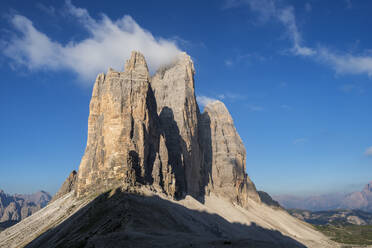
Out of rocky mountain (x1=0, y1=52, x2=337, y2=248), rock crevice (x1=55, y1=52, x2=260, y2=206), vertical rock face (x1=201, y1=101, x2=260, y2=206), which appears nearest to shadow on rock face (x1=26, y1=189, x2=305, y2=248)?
rocky mountain (x1=0, y1=52, x2=337, y2=248)

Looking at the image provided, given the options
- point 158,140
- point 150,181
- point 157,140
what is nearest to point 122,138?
point 150,181

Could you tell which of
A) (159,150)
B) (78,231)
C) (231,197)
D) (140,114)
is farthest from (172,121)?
(78,231)

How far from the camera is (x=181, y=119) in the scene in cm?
11419

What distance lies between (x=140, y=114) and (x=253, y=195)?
9844 cm

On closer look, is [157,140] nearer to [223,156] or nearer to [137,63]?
[137,63]

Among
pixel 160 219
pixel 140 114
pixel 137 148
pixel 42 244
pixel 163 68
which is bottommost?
pixel 42 244

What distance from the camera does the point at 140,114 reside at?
268ft

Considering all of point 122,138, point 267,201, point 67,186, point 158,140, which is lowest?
point 267,201

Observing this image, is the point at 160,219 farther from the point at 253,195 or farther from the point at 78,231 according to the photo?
the point at 253,195

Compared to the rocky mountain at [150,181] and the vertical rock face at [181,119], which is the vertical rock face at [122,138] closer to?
the rocky mountain at [150,181]

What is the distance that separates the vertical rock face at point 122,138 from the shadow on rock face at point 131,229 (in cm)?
800

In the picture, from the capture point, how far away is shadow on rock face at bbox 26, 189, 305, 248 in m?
36.8

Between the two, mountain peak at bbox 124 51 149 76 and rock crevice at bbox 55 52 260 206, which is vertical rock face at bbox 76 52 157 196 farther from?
mountain peak at bbox 124 51 149 76

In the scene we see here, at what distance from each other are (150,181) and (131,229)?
37315 mm
